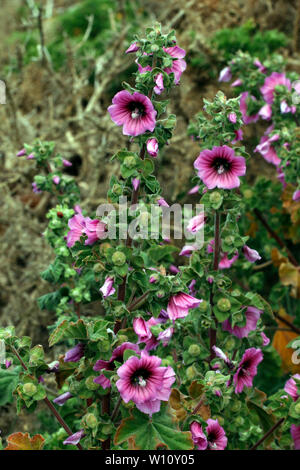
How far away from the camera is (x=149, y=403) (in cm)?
100

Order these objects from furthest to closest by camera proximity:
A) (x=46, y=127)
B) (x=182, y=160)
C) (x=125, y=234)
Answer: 1. (x=46, y=127)
2. (x=182, y=160)
3. (x=125, y=234)

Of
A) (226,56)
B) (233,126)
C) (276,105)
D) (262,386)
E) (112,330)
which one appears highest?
(226,56)

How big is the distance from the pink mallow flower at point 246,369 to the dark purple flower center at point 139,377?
0.23 m

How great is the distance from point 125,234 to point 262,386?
0.90 meters

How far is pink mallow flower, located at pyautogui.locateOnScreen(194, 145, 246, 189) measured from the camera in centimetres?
113

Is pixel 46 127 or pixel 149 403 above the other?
pixel 46 127

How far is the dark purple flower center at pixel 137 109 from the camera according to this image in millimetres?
1062

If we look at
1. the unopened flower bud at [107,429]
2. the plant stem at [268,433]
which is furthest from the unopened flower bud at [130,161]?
the plant stem at [268,433]

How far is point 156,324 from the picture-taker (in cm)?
120

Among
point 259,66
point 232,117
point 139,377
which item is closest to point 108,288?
point 139,377

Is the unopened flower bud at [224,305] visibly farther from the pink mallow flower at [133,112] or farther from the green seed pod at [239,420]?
the pink mallow flower at [133,112]

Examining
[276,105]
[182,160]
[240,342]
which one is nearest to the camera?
[240,342]

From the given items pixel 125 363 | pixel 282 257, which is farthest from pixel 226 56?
pixel 125 363

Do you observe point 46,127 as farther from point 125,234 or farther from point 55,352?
point 125,234
